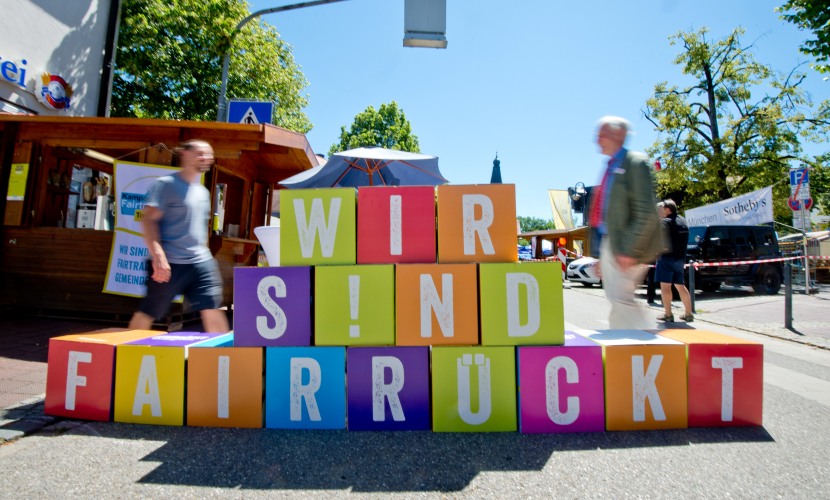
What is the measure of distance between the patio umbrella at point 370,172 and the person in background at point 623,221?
151 inches

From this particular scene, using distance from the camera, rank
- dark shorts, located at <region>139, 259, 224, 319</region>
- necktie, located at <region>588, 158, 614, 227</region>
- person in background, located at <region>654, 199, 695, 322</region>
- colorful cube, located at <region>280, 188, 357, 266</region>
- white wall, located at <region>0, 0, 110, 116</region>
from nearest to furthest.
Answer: colorful cube, located at <region>280, 188, 357, 266</region>, dark shorts, located at <region>139, 259, 224, 319</region>, necktie, located at <region>588, 158, 614, 227</region>, person in background, located at <region>654, 199, 695, 322</region>, white wall, located at <region>0, 0, 110, 116</region>

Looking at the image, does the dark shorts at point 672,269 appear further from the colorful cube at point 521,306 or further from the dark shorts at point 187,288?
the dark shorts at point 187,288

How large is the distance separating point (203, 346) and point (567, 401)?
2290 mm

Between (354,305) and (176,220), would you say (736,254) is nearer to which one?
(354,305)

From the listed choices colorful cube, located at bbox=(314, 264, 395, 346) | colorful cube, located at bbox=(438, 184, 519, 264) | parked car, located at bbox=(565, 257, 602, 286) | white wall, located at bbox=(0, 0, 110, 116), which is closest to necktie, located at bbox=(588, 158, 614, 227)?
colorful cube, located at bbox=(438, 184, 519, 264)

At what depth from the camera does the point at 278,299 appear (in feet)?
8.95

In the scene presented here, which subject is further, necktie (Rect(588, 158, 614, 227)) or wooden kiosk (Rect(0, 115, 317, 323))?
wooden kiosk (Rect(0, 115, 317, 323))

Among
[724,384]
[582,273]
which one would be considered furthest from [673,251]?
[582,273]

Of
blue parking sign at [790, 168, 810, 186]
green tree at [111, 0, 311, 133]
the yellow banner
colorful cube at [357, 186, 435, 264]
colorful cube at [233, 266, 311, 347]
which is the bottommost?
colorful cube at [233, 266, 311, 347]

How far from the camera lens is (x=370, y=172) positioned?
7453mm

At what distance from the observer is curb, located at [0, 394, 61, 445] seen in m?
2.45

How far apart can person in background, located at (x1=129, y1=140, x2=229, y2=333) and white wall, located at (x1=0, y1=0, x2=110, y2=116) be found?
26.6 ft

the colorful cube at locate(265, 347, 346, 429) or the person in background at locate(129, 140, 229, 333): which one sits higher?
the person in background at locate(129, 140, 229, 333)

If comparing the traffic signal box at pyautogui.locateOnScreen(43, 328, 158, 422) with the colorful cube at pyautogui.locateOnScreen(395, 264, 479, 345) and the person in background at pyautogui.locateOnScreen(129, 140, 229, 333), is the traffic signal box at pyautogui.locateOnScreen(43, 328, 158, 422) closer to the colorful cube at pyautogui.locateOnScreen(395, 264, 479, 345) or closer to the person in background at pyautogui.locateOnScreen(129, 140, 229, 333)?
the person in background at pyautogui.locateOnScreen(129, 140, 229, 333)
